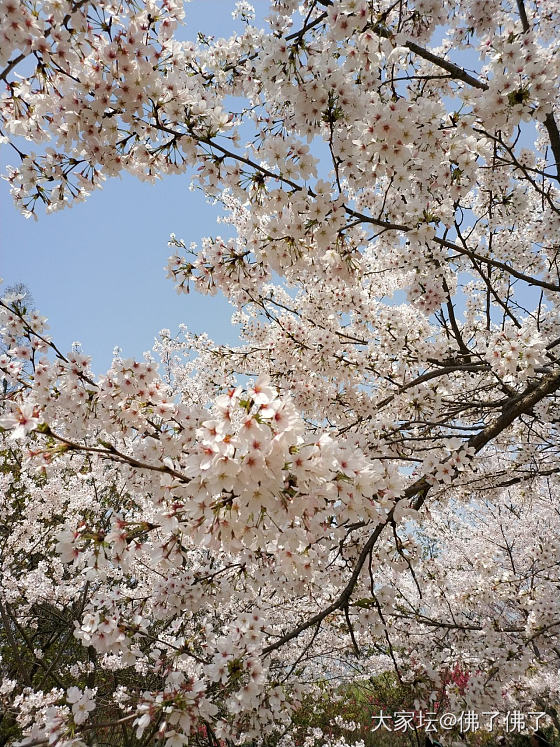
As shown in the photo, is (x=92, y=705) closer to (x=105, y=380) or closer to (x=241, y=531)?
(x=241, y=531)

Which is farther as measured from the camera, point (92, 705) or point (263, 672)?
point (263, 672)

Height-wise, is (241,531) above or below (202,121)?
below

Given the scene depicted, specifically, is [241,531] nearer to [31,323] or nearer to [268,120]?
[31,323]

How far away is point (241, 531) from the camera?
1.61 meters

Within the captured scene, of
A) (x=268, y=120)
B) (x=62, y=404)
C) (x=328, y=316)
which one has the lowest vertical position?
(x=62, y=404)

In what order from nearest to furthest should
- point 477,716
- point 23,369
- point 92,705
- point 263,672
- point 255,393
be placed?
point 255,393 → point 92,705 → point 263,672 → point 23,369 → point 477,716

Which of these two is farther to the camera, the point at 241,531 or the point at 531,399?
the point at 531,399

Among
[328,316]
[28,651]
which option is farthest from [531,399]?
[28,651]

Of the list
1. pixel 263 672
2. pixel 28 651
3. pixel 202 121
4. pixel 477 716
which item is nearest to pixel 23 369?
pixel 202 121

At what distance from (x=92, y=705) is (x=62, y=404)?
6.11 feet

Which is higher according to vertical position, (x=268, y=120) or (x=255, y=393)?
(x=268, y=120)

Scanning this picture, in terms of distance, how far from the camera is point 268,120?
3.29m

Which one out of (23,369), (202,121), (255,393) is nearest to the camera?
(255,393)

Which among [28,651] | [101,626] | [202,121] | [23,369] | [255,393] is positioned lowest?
[28,651]
